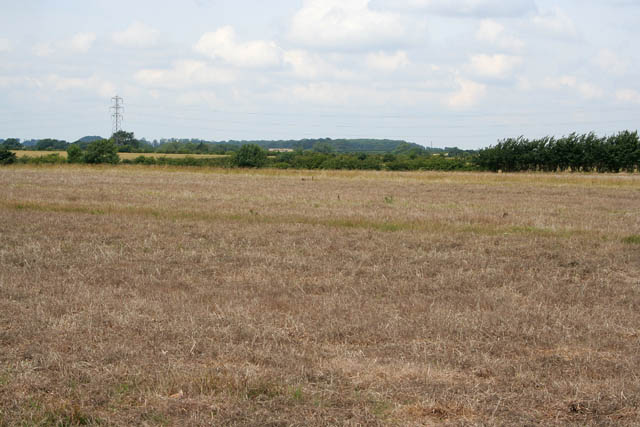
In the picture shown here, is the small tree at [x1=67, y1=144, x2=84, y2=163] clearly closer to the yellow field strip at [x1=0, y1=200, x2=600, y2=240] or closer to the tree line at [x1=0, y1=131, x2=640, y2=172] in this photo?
the tree line at [x1=0, y1=131, x2=640, y2=172]

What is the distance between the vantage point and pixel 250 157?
63.9 meters

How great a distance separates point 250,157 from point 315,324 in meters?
57.9

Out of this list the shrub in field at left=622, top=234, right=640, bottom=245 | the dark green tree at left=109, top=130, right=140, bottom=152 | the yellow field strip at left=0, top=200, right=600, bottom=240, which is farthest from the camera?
the dark green tree at left=109, top=130, right=140, bottom=152

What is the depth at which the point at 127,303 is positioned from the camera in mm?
7594

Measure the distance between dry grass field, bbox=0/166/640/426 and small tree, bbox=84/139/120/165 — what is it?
150 ft

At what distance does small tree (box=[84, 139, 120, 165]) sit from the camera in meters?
58.8

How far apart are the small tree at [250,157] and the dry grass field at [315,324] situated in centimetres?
4817

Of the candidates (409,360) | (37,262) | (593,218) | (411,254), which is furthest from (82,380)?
(593,218)

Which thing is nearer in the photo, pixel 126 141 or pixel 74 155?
pixel 74 155

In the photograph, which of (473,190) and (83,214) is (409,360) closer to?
(83,214)

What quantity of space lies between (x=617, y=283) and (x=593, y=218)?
9696 millimetres

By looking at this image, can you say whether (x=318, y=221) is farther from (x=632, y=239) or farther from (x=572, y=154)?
(x=572, y=154)

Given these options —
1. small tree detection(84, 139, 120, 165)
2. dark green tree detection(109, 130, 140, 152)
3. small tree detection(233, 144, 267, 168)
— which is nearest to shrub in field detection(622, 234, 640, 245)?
small tree detection(233, 144, 267, 168)

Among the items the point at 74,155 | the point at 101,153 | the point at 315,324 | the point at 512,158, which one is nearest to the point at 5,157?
the point at 74,155
